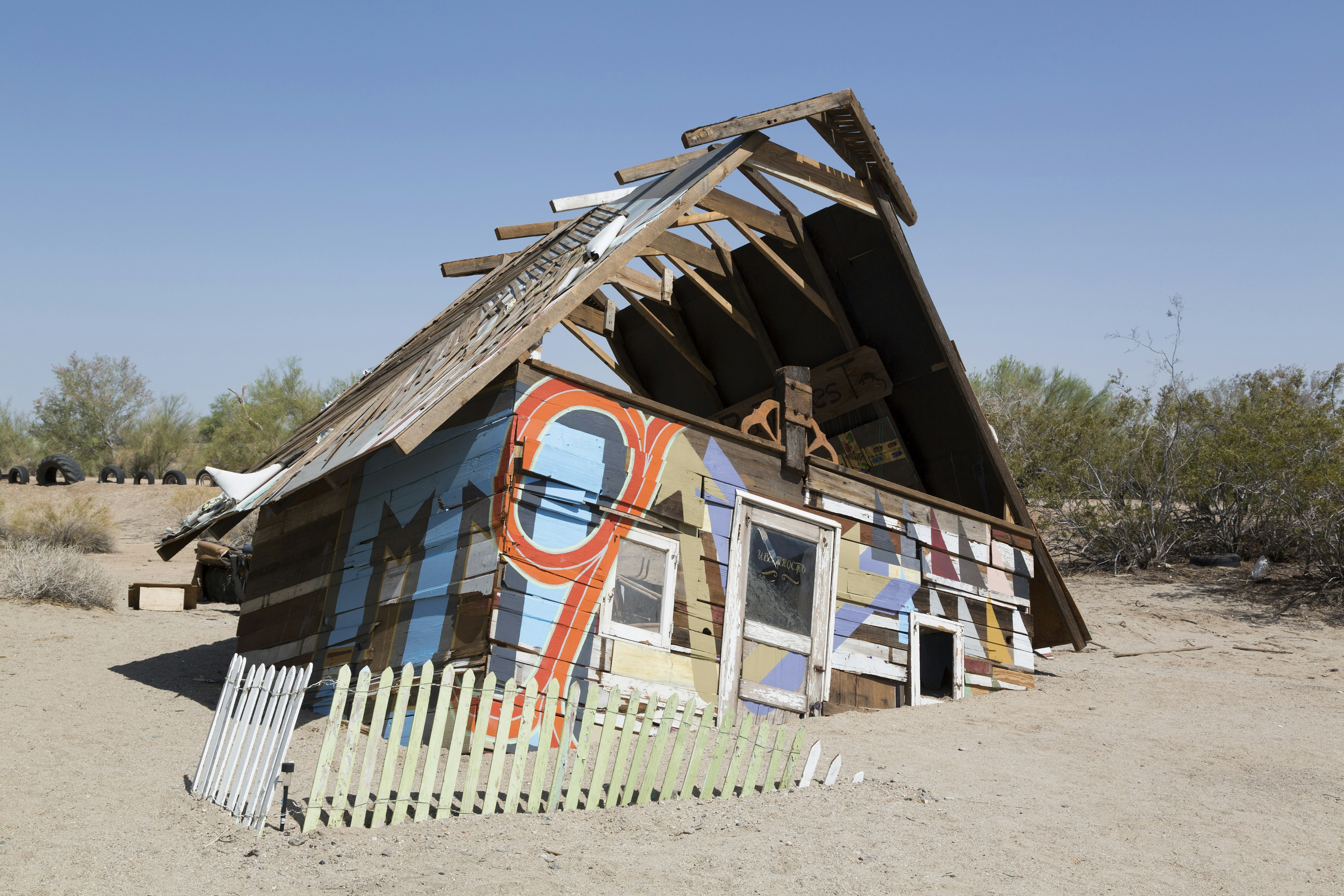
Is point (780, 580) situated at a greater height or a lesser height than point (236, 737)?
greater

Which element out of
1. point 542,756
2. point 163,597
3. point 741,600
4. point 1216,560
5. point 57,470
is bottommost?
point 542,756

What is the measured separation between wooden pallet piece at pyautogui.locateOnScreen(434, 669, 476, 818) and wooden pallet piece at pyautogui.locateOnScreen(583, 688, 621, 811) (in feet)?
2.64

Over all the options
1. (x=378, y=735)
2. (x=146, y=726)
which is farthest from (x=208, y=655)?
(x=378, y=735)

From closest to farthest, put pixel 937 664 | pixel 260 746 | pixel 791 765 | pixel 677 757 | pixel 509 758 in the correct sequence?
pixel 260 746 → pixel 677 757 → pixel 791 765 → pixel 509 758 → pixel 937 664

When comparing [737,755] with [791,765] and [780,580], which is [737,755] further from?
[780,580]

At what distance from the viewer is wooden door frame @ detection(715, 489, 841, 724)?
8.73 metres

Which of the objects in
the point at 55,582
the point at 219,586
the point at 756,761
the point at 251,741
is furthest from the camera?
the point at 219,586

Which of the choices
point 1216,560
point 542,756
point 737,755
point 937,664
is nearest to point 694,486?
point 737,755

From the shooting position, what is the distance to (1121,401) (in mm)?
23156

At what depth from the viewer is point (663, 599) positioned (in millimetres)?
8438

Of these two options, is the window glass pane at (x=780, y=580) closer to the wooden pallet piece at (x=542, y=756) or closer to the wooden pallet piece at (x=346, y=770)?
Result: the wooden pallet piece at (x=542, y=756)

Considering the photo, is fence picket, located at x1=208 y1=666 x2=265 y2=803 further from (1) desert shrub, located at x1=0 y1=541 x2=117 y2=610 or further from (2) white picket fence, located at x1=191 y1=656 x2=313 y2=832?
(1) desert shrub, located at x1=0 y1=541 x2=117 y2=610

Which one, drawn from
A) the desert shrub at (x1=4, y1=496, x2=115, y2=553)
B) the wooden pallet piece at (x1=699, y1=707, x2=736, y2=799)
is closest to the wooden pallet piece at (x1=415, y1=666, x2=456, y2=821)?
the wooden pallet piece at (x1=699, y1=707, x2=736, y2=799)

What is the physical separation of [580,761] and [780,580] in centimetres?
359
